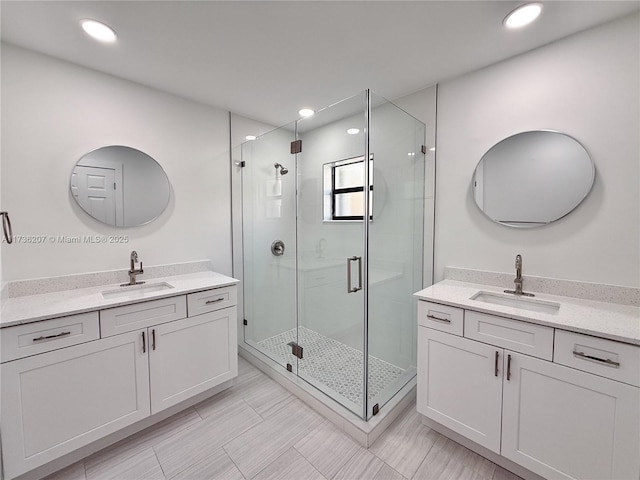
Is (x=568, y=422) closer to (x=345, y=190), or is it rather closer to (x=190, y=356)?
(x=345, y=190)

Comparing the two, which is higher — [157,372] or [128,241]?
[128,241]

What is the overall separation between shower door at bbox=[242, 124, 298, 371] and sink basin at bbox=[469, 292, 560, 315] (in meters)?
1.57

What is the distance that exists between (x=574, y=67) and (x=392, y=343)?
2218 millimetres

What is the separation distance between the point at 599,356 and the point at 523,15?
1.75 metres

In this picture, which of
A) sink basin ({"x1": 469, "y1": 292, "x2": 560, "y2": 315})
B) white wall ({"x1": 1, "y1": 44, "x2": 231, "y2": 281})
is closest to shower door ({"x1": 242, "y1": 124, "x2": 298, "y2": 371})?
white wall ({"x1": 1, "y1": 44, "x2": 231, "y2": 281})

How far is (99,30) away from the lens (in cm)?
155

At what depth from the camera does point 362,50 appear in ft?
5.66

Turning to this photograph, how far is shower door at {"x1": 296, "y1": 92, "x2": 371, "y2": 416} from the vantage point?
6.29 feet

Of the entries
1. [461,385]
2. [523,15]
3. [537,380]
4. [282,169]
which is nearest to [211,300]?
[282,169]

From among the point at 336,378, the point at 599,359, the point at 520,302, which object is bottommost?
the point at 336,378

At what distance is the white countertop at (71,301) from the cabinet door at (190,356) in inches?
8.8

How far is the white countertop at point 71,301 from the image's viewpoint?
1364 millimetres

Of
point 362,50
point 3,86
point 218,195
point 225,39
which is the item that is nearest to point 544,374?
point 362,50

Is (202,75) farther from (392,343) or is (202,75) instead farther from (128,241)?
(392,343)
